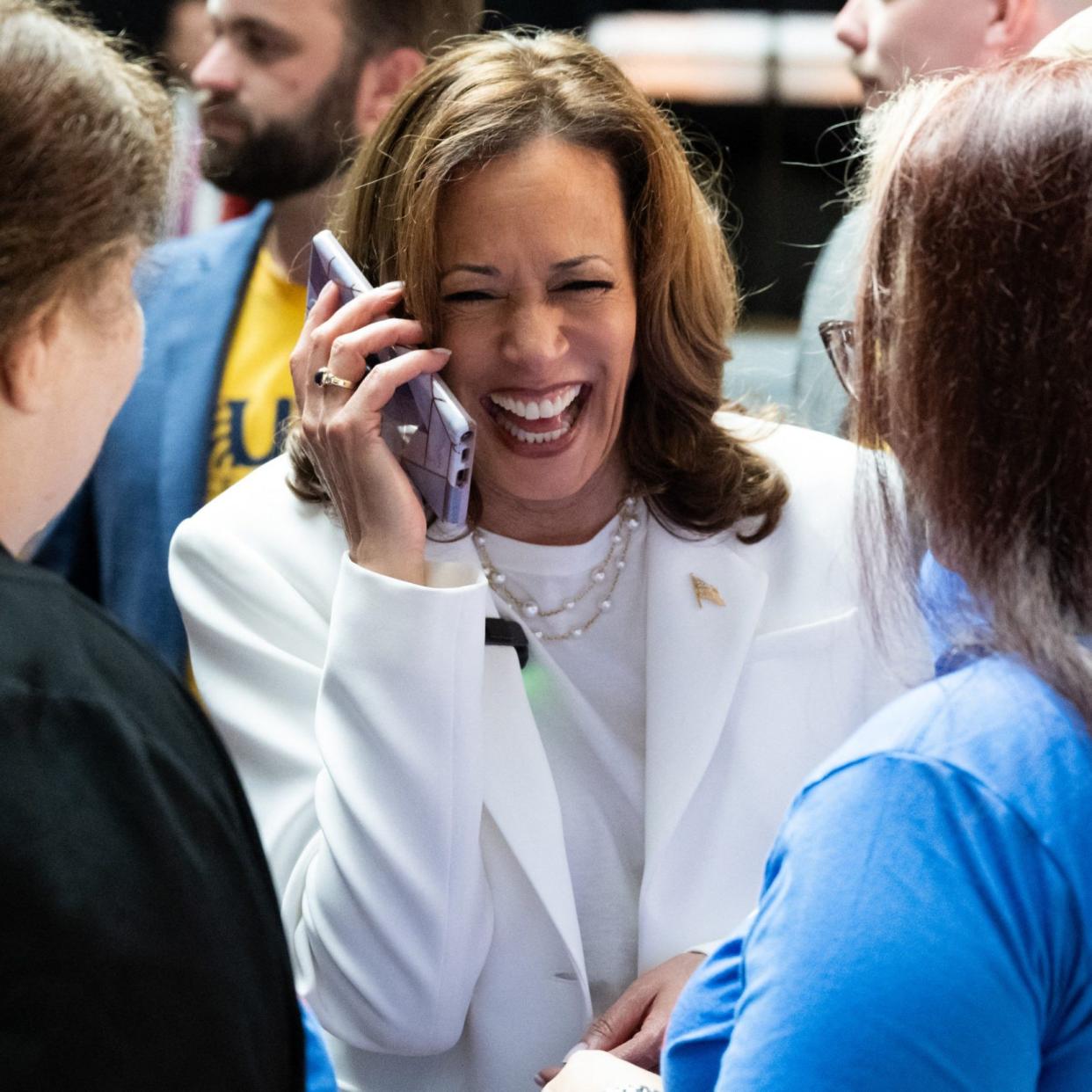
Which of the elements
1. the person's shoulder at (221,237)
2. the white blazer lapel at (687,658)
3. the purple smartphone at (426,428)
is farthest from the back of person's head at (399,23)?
the white blazer lapel at (687,658)

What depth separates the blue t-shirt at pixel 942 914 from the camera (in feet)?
2.80

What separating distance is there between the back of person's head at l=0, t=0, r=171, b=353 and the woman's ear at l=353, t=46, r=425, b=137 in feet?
6.78

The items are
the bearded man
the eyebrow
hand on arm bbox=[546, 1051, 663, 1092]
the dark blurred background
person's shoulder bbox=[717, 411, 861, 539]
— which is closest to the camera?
hand on arm bbox=[546, 1051, 663, 1092]

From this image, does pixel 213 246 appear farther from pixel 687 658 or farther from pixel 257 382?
pixel 687 658

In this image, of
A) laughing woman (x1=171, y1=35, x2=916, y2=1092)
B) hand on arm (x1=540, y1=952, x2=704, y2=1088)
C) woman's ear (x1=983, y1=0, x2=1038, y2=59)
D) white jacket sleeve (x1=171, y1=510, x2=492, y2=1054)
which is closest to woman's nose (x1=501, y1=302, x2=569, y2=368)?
laughing woman (x1=171, y1=35, x2=916, y2=1092)

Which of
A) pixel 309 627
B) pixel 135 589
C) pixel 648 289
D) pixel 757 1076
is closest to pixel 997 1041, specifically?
pixel 757 1076

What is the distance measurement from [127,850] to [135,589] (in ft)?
6.41

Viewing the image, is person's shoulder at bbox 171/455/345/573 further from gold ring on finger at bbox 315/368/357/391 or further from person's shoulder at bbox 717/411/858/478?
person's shoulder at bbox 717/411/858/478

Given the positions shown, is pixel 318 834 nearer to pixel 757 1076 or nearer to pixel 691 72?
pixel 757 1076

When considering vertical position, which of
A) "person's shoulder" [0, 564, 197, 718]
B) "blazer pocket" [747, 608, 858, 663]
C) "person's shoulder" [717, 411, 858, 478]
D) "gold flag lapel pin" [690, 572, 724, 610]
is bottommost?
"blazer pocket" [747, 608, 858, 663]

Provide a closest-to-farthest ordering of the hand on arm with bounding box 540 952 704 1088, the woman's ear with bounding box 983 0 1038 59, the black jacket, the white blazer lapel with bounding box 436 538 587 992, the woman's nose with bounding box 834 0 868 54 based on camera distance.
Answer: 1. the black jacket
2. the hand on arm with bounding box 540 952 704 1088
3. the white blazer lapel with bounding box 436 538 587 992
4. the woman's ear with bounding box 983 0 1038 59
5. the woman's nose with bounding box 834 0 868 54

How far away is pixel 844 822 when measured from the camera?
898 mm

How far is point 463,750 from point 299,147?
5.66ft

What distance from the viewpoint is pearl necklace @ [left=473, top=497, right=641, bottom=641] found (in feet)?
6.67
